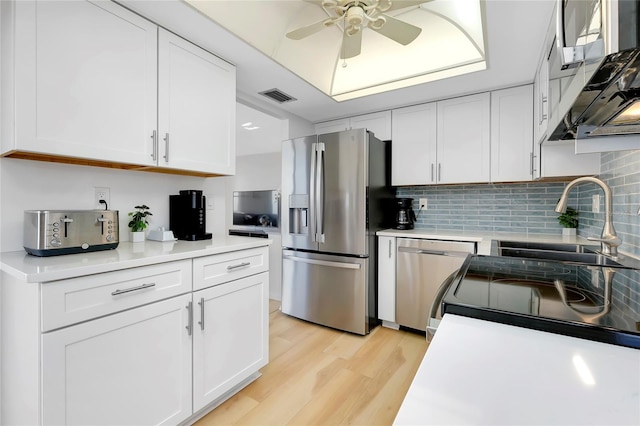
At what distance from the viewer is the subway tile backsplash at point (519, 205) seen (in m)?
1.62

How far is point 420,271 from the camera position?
2590 mm

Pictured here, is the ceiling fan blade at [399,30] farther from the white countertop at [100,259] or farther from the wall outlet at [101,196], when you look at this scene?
the wall outlet at [101,196]

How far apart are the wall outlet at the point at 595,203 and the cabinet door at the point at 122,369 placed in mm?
2595

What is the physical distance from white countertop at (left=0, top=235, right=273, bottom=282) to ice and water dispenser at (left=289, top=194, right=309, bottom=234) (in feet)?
3.83

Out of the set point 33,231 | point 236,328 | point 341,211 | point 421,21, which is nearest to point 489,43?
point 421,21

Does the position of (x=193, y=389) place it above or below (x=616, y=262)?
below

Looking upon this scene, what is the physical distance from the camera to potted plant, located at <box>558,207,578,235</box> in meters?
2.43

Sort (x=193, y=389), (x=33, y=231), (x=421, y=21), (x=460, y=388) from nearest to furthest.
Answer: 1. (x=460, y=388)
2. (x=33, y=231)
3. (x=193, y=389)
4. (x=421, y=21)

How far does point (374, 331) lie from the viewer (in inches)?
108

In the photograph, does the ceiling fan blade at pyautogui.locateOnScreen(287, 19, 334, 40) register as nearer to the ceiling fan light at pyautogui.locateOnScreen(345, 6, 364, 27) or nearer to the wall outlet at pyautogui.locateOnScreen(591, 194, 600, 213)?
the ceiling fan light at pyautogui.locateOnScreen(345, 6, 364, 27)

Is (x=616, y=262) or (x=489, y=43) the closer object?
(x=616, y=262)

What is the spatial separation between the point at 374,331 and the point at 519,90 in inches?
96.7

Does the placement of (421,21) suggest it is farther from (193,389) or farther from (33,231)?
(193,389)

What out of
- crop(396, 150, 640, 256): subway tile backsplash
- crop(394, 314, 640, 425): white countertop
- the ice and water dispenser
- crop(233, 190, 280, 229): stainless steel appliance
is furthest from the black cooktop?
crop(233, 190, 280, 229): stainless steel appliance
